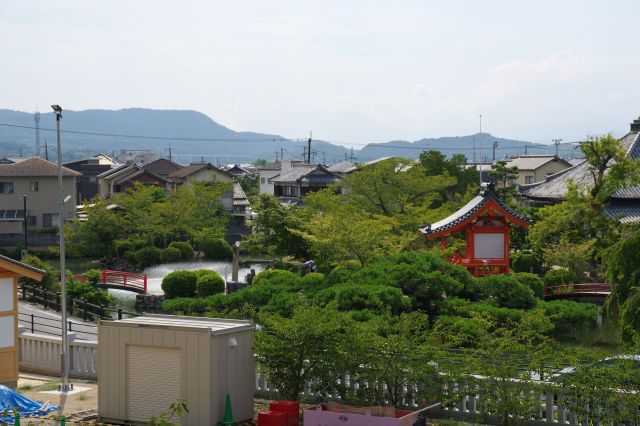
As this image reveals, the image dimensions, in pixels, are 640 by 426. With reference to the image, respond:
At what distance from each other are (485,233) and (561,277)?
3.71m

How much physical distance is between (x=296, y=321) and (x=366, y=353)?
1.34m

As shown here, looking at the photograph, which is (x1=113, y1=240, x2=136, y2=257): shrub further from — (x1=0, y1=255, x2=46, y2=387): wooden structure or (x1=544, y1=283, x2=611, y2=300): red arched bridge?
(x1=0, y1=255, x2=46, y2=387): wooden structure

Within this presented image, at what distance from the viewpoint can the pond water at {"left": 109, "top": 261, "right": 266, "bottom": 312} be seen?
4093 centimetres

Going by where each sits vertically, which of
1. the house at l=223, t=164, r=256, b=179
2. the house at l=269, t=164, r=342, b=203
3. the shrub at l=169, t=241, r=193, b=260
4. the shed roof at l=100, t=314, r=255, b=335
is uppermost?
the house at l=223, t=164, r=256, b=179

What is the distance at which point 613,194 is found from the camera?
1683 inches

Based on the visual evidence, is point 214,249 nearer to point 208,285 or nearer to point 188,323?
point 208,285

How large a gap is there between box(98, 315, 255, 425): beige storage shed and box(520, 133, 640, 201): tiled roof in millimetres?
32838

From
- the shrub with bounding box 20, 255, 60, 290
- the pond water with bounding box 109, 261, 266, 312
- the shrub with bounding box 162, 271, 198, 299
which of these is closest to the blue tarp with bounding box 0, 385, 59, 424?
A: the shrub with bounding box 20, 255, 60, 290

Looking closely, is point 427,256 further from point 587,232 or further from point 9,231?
point 9,231

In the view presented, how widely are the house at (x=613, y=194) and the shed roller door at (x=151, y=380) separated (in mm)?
30529

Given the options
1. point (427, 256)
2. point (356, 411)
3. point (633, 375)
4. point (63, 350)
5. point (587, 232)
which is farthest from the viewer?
point (587, 232)

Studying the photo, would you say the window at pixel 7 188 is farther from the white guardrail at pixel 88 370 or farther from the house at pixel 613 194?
the white guardrail at pixel 88 370

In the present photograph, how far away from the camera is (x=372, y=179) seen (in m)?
51.1

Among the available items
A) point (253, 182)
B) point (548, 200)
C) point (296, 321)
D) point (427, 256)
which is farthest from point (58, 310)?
point (253, 182)
